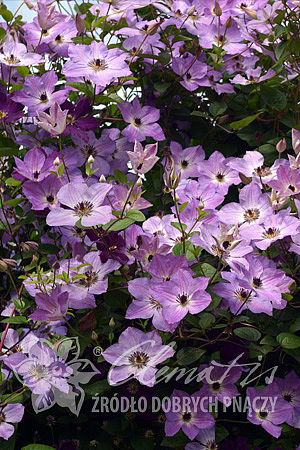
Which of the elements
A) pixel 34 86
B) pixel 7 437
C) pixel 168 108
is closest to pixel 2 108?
pixel 34 86

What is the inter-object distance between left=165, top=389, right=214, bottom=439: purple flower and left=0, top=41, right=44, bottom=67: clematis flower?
2.34 ft

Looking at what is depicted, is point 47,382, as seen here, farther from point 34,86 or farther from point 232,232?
point 34,86

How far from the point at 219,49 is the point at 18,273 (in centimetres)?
66

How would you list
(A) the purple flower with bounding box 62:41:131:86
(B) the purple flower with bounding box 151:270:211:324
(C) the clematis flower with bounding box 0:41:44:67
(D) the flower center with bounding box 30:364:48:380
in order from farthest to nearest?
(C) the clematis flower with bounding box 0:41:44:67, (A) the purple flower with bounding box 62:41:131:86, (D) the flower center with bounding box 30:364:48:380, (B) the purple flower with bounding box 151:270:211:324

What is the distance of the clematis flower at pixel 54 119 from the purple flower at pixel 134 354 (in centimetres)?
34

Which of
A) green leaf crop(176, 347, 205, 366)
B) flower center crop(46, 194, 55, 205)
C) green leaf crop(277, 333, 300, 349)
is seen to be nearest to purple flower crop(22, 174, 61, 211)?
flower center crop(46, 194, 55, 205)

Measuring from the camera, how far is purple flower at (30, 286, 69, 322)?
83 cm

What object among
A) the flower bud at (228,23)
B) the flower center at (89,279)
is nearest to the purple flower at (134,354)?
the flower center at (89,279)

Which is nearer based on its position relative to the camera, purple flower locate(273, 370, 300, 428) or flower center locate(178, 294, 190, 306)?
flower center locate(178, 294, 190, 306)

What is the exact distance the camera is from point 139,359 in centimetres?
84

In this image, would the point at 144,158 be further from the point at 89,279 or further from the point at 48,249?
the point at 48,249

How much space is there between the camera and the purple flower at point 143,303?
2.77ft

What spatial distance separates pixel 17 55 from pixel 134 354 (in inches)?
26.4

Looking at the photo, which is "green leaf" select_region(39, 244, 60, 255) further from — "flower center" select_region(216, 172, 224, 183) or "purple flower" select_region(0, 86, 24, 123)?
"flower center" select_region(216, 172, 224, 183)
